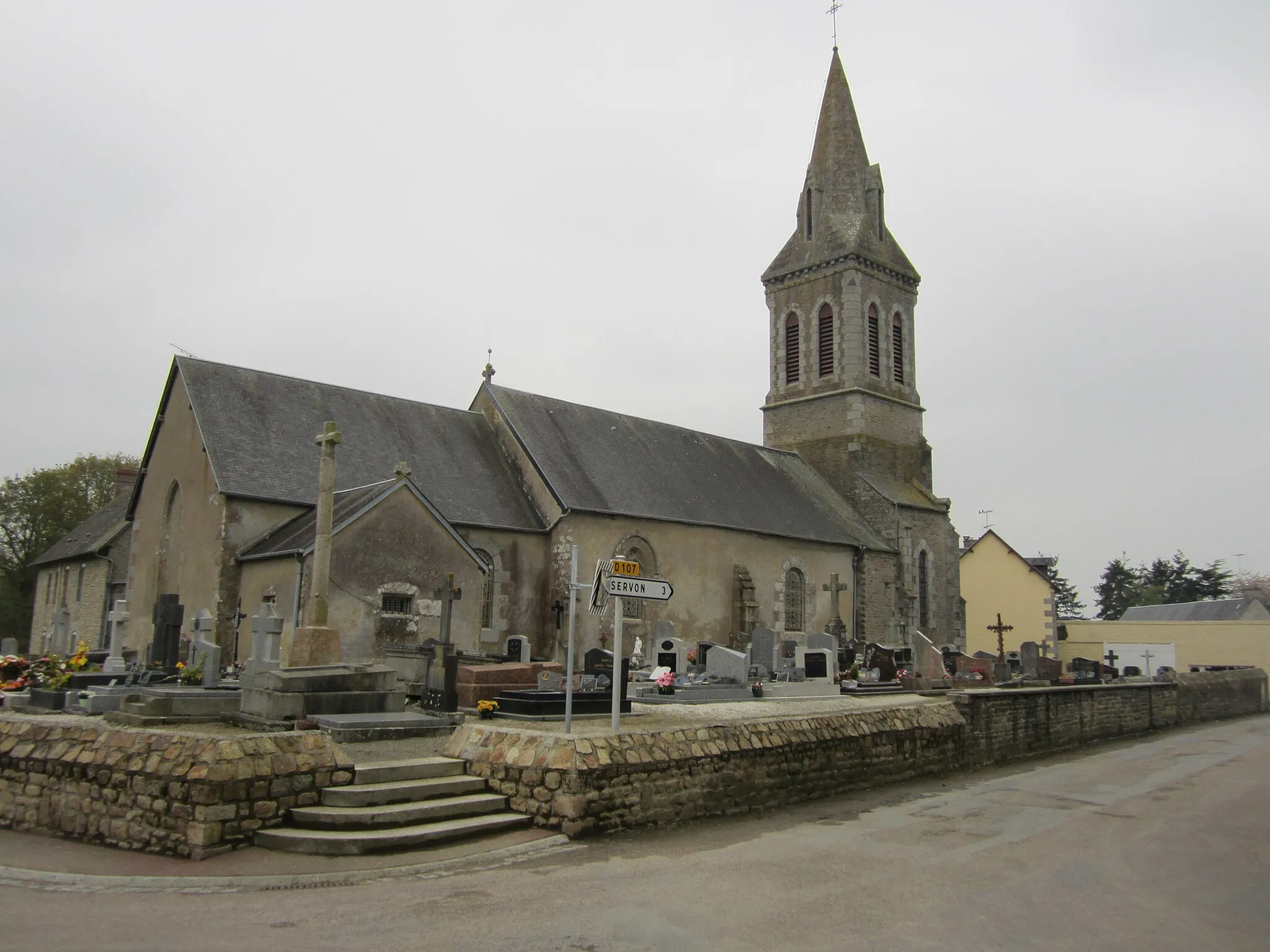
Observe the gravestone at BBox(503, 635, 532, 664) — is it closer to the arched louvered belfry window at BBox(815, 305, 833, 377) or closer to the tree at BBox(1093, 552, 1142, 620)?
the arched louvered belfry window at BBox(815, 305, 833, 377)

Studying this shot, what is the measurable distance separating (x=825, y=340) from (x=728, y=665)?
21.6 metres

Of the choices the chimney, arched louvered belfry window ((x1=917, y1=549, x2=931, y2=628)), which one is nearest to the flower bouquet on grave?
arched louvered belfry window ((x1=917, y1=549, x2=931, y2=628))

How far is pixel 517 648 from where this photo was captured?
71.4 ft

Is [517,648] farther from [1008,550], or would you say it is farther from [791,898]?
[1008,550]

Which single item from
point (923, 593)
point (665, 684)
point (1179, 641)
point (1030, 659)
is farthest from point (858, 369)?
point (665, 684)

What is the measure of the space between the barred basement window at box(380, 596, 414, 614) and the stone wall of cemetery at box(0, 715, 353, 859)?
373 inches

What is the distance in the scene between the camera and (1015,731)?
17.4 metres

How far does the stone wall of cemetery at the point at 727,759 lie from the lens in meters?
8.79

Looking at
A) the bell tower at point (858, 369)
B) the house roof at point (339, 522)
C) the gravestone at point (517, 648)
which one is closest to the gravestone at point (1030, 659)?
the bell tower at point (858, 369)

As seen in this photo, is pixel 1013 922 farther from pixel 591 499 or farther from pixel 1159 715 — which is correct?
pixel 1159 715

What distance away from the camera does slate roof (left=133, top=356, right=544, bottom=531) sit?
20.6m

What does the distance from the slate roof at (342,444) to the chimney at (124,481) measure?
15351mm

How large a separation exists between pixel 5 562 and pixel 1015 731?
137 feet

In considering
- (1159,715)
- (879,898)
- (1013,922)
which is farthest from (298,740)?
(1159,715)
